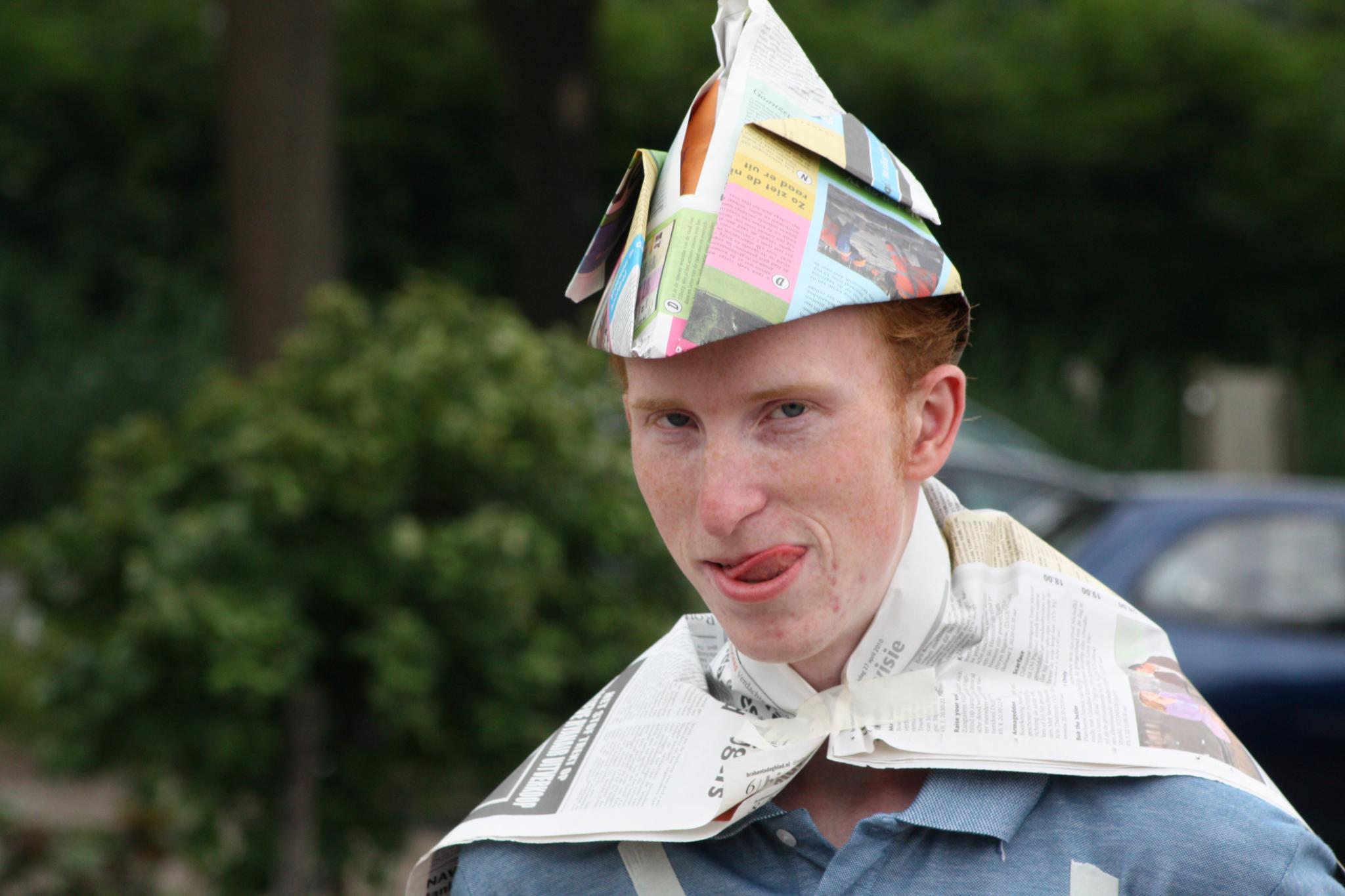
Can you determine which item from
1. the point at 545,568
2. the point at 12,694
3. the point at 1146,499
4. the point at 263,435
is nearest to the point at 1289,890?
the point at 545,568

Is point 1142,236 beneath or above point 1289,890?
above

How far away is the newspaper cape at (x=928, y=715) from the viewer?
4.83ft

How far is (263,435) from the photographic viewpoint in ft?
11.6

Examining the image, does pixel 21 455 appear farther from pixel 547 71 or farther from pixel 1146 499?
pixel 1146 499

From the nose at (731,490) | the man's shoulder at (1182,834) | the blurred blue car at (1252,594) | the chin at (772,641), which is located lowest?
the man's shoulder at (1182,834)

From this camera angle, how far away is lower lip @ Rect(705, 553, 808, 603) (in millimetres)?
1450

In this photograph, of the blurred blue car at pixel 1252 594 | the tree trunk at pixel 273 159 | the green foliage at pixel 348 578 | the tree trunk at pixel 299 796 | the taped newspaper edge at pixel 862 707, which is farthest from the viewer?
the tree trunk at pixel 273 159

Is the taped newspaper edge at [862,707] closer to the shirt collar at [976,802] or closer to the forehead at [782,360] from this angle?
the shirt collar at [976,802]

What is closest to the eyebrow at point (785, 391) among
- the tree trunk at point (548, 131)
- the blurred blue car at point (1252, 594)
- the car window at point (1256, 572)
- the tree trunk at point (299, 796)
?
the tree trunk at point (299, 796)

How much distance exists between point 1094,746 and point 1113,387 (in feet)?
38.5

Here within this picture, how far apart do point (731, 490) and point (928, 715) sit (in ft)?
0.98

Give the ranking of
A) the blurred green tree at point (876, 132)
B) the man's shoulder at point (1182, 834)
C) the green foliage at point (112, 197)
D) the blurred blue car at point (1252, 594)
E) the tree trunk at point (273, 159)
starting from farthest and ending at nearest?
1. the blurred green tree at point (876, 132)
2. the green foliage at point (112, 197)
3. the tree trunk at point (273, 159)
4. the blurred blue car at point (1252, 594)
5. the man's shoulder at point (1182, 834)

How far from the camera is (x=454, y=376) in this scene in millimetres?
3721

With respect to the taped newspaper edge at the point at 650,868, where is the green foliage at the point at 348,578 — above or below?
above
